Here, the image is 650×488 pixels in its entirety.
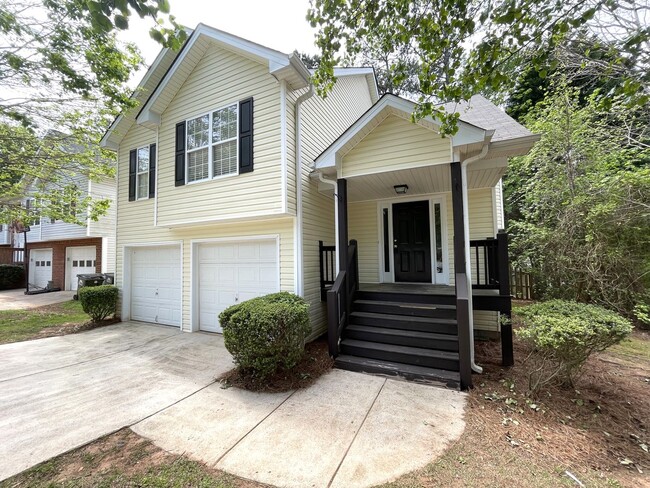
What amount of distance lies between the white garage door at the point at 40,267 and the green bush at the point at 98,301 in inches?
462

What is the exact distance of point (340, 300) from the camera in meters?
5.12

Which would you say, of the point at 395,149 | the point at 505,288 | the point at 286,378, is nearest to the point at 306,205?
the point at 395,149

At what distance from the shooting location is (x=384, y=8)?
3.58 m

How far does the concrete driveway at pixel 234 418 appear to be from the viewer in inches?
101

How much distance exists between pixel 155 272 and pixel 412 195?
7.61 m

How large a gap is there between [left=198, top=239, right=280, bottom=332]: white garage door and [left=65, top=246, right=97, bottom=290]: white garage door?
11062 mm

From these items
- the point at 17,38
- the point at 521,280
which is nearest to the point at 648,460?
the point at 521,280

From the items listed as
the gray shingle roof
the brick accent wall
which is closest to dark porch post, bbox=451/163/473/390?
the gray shingle roof

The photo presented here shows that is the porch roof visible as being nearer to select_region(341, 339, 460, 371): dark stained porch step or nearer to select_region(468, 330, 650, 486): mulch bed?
select_region(341, 339, 460, 371): dark stained porch step

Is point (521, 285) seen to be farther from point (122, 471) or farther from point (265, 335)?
point (122, 471)

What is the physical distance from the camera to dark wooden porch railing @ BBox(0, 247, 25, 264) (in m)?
18.2

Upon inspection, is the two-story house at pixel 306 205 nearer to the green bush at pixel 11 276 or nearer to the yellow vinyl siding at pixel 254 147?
the yellow vinyl siding at pixel 254 147

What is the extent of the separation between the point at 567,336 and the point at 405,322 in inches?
88.7

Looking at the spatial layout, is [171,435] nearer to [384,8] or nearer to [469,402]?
[469,402]
